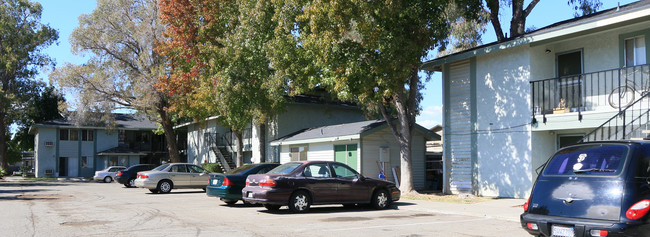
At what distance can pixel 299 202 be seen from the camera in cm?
1402

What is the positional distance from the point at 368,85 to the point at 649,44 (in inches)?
332

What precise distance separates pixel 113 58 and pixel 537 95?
105ft

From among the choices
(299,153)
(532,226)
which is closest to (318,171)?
(532,226)

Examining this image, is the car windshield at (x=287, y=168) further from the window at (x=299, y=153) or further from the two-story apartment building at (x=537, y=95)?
the window at (x=299, y=153)

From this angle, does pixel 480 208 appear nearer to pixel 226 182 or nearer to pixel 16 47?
pixel 226 182

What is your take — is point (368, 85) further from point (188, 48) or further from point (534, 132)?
point (188, 48)

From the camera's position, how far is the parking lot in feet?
34.1

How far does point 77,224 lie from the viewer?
1170 centimetres

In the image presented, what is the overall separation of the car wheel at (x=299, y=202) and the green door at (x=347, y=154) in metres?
10.2

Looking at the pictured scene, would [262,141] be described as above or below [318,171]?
above

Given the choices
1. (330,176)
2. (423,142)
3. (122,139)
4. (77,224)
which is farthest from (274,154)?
(122,139)

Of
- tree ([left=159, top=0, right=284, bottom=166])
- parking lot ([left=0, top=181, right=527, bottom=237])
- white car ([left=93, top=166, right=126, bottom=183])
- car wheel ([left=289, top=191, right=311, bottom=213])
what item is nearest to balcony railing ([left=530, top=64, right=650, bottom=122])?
parking lot ([left=0, top=181, right=527, bottom=237])

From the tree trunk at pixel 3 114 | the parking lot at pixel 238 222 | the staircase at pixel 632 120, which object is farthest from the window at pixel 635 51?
the tree trunk at pixel 3 114

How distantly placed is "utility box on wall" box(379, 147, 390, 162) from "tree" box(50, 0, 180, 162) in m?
19.0
